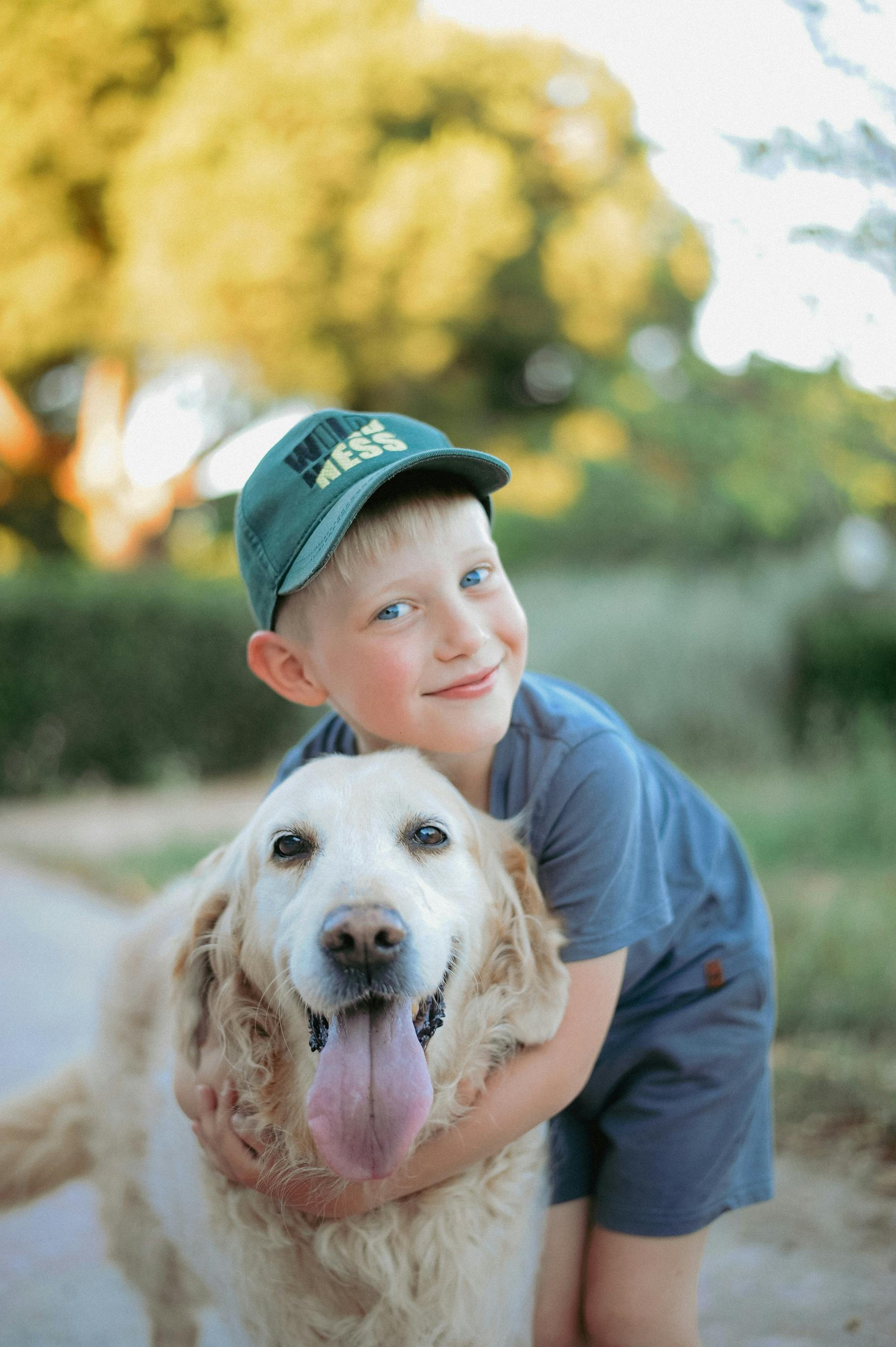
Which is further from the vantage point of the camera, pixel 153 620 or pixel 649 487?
pixel 649 487

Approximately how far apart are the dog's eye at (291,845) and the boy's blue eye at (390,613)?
37cm

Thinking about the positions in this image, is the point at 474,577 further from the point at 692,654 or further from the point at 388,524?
the point at 692,654

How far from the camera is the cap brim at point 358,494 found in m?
1.58

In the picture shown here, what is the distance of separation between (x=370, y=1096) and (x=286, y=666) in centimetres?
78

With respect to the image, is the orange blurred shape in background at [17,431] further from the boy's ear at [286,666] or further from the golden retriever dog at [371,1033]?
the golden retriever dog at [371,1033]

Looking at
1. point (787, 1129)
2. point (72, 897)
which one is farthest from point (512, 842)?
point (72, 897)

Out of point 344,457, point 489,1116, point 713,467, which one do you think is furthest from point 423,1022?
point 713,467

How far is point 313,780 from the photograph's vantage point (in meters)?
1.63

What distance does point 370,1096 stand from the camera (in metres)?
1.40

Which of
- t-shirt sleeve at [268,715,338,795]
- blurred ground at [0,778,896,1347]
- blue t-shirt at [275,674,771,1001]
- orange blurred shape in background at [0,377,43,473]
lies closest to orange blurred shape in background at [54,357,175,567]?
orange blurred shape in background at [0,377,43,473]

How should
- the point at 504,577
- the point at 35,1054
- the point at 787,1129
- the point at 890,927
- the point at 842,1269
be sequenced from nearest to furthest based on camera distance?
1. the point at 504,577
2. the point at 842,1269
3. the point at 787,1129
4. the point at 35,1054
5. the point at 890,927

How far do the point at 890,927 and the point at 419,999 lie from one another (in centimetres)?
339

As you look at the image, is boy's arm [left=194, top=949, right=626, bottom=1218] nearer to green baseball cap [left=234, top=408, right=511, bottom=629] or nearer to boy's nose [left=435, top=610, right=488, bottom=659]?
boy's nose [left=435, top=610, right=488, bottom=659]

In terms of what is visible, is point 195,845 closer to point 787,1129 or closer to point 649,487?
point 787,1129
